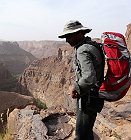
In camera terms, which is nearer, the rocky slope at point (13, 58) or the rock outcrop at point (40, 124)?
the rock outcrop at point (40, 124)

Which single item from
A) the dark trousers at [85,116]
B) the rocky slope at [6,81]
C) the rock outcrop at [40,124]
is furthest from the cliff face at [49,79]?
the dark trousers at [85,116]

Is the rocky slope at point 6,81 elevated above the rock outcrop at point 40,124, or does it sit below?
below

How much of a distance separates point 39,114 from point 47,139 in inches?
43.5

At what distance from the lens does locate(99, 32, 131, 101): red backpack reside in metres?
3.06

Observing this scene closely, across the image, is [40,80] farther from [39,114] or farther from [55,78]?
[39,114]

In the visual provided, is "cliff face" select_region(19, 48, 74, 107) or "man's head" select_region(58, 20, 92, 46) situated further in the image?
"cliff face" select_region(19, 48, 74, 107)

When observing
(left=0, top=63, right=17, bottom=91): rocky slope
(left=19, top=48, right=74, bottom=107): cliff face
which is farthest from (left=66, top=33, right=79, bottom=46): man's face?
(left=0, top=63, right=17, bottom=91): rocky slope

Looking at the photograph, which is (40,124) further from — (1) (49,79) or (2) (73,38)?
(1) (49,79)

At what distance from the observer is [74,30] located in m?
3.19

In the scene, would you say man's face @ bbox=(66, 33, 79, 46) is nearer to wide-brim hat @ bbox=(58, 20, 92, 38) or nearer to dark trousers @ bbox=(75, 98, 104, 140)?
wide-brim hat @ bbox=(58, 20, 92, 38)

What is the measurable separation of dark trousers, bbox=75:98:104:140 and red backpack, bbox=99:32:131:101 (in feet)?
0.56

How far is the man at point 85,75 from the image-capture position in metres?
3.04

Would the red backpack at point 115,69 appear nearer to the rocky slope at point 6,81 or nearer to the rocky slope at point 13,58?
the rocky slope at point 6,81

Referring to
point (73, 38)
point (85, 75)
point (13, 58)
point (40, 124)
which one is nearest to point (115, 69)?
point (85, 75)
